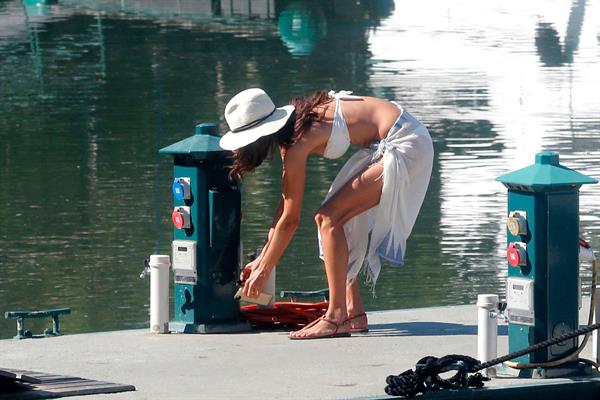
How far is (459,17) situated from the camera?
29.6 m

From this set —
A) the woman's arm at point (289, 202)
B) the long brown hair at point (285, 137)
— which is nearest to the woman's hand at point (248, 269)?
the woman's arm at point (289, 202)

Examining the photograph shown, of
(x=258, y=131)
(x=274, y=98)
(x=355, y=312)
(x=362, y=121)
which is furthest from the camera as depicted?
(x=274, y=98)

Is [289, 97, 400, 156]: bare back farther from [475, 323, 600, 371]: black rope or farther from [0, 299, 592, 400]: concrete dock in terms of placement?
[475, 323, 600, 371]: black rope

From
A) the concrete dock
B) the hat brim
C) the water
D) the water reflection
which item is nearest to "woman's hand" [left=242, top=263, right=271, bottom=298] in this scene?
the concrete dock

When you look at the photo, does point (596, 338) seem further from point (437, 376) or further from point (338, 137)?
point (338, 137)

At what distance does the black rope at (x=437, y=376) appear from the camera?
663 cm

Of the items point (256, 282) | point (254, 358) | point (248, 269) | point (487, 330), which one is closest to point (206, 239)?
point (248, 269)

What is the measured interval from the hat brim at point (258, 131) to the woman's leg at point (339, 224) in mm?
473

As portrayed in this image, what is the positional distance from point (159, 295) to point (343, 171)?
1166 millimetres

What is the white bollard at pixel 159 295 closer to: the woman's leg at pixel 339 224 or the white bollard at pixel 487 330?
the woman's leg at pixel 339 224

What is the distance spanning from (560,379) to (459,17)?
22969 millimetres

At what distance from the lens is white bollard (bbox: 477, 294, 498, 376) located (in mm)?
7141

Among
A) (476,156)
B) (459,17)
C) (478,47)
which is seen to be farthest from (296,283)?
(459,17)

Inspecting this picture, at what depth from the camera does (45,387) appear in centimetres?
675
